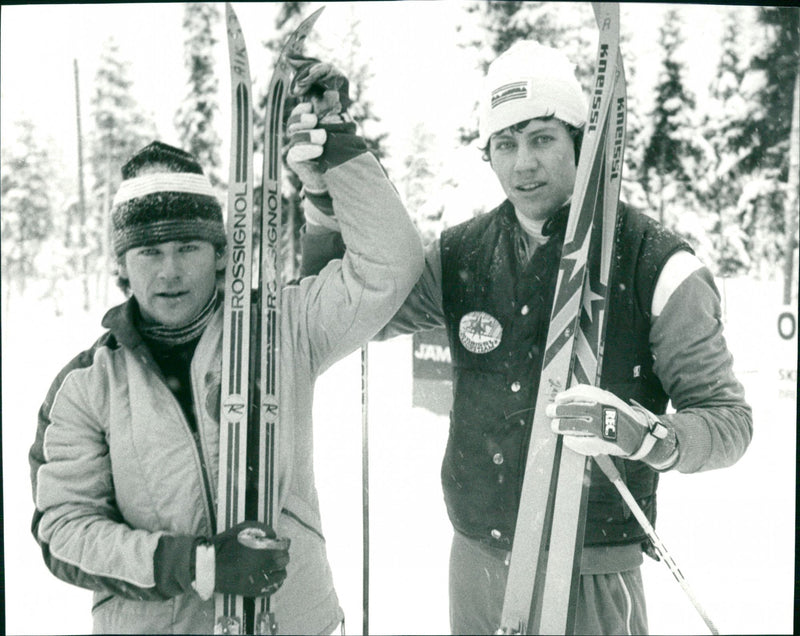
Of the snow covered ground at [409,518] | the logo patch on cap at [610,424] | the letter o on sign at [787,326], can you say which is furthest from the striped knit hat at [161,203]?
Result: the letter o on sign at [787,326]

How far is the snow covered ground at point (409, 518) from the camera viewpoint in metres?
2.63

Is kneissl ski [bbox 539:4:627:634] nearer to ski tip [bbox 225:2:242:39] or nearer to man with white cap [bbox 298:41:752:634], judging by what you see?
man with white cap [bbox 298:41:752:634]

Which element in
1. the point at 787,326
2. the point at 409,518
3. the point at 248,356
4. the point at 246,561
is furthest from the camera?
the point at 787,326

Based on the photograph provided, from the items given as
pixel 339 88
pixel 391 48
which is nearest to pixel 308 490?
pixel 339 88

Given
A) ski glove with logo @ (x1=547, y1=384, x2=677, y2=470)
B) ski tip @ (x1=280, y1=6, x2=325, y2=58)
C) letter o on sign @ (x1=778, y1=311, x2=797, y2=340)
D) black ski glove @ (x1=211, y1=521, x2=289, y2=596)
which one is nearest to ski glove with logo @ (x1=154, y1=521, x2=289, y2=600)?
black ski glove @ (x1=211, y1=521, x2=289, y2=596)

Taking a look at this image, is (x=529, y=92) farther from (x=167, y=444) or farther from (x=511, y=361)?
(x=167, y=444)

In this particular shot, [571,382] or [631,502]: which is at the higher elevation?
[571,382]

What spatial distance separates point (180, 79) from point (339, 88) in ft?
14.9

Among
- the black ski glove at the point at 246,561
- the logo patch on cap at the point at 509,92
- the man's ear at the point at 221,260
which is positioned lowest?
the black ski glove at the point at 246,561

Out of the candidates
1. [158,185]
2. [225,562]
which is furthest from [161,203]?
[225,562]

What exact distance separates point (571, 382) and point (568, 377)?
0.01 meters

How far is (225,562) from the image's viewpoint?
1.37 m

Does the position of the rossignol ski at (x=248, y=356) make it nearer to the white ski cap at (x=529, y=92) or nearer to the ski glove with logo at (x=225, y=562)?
the ski glove with logo at (x=225, y=562)

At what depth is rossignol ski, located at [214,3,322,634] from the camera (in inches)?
57.3
